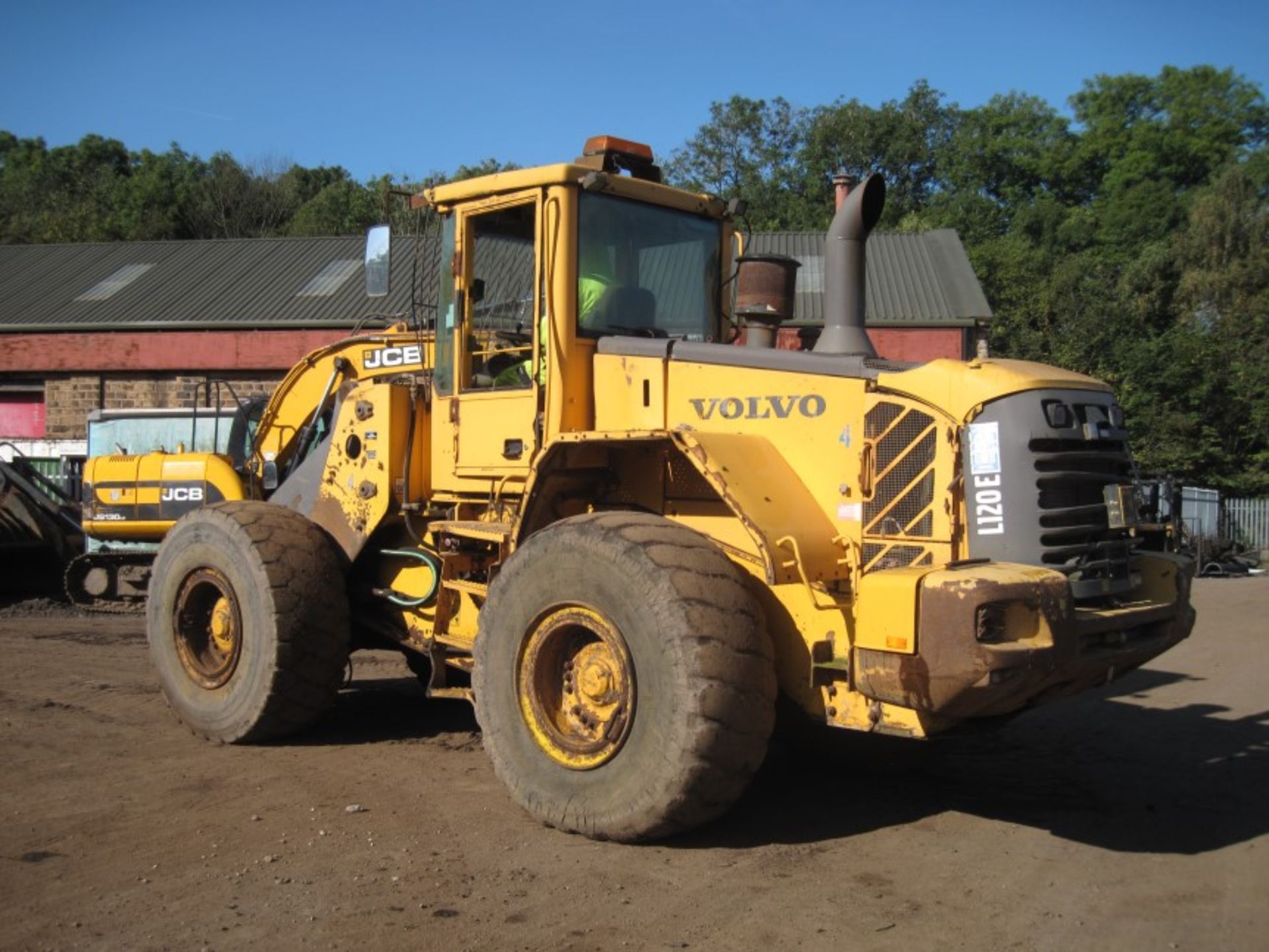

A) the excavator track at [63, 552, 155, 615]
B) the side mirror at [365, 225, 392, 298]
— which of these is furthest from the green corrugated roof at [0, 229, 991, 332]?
the side mirror at [365, 225, 392, 298]

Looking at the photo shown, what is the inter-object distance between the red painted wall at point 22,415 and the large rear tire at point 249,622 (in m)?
20.2

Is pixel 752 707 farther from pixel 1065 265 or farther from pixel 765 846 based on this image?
pixel 1065 265

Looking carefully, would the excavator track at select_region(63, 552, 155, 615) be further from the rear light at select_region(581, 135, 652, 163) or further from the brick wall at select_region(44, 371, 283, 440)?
the brick wall at select_region(44, 371, 283, 440)

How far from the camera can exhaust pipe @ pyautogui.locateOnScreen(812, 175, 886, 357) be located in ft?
19.7

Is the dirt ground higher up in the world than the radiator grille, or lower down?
lower down

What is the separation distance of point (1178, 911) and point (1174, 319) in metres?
38.4

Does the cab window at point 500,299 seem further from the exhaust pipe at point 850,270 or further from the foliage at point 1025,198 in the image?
the foliage at point 1025,198

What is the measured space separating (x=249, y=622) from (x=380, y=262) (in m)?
2.25

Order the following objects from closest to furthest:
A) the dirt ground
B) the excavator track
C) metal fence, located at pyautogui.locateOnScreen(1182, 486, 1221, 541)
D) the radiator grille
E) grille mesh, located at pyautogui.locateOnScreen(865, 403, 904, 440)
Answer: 1. the dirt ground
2. the radiator grille
3. grille mesh, located at pyautogui.locateOnScreen(865, 403, 904, 440)
4. the excavator track
5. metal fence, located at pyautogui.locateOnScreen(1182, 486, 1221, 541)

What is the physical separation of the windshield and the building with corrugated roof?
50.7 feet

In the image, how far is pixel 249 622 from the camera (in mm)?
7152

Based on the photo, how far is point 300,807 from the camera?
591 cm

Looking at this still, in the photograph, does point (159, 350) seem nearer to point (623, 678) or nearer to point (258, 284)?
point (258, 284)

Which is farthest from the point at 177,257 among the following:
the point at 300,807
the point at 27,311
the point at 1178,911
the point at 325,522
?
the point at 1178,911
